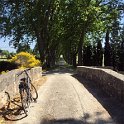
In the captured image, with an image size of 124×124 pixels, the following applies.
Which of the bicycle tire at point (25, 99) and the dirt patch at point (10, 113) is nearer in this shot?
the dirt patch at point (10, 113)

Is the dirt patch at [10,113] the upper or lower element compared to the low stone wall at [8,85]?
lower

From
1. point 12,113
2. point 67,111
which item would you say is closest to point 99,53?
point 67,111

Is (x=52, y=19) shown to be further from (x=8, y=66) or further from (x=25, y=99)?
(x=25, y=99)

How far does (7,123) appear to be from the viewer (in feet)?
30.3

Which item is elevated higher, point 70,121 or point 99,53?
point 99,53

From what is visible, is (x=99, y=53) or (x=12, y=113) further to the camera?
(x=99, y=53)

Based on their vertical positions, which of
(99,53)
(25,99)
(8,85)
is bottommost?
(25,99)

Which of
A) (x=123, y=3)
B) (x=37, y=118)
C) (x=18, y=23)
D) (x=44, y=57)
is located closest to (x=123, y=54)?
(x=123, y=3)

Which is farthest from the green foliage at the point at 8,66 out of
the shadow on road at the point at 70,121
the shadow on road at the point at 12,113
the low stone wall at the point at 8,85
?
the shadow on road at the point at 70,121

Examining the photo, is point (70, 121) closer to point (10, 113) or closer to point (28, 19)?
point (10, 113)

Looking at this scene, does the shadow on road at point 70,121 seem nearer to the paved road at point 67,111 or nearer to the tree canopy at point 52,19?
the paved road at point 67,111

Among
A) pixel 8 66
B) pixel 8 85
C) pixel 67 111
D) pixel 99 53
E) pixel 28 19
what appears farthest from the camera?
pixel 99 53

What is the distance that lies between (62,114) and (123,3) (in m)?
48.4

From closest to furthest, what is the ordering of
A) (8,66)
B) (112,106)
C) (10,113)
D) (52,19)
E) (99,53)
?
(10,113) < (112,106) < (8,66) < (52,19) < (99,53)
